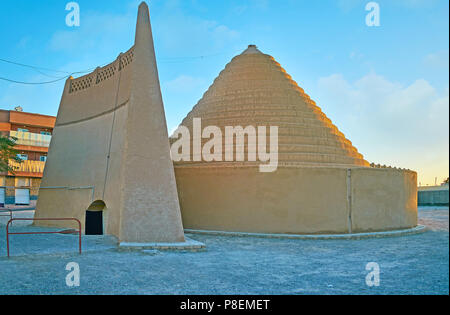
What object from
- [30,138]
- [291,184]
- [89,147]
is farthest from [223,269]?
[30,138]

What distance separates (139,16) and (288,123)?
744 cm

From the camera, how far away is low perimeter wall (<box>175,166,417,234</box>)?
14086mm

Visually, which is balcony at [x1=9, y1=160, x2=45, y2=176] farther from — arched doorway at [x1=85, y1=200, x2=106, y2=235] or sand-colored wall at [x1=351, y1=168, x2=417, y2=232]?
sand-colored wall at [x1=351, y1=168, x2=417, y2=232]

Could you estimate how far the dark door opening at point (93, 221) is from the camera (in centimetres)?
1288

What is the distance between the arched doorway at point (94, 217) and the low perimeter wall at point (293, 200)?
365cm

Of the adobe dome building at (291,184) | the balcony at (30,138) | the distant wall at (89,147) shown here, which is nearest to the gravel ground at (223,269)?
the distant wall at (89,147)

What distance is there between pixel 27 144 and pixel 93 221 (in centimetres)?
2790

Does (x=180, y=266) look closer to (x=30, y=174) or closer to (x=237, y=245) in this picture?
(x=237, y=245)

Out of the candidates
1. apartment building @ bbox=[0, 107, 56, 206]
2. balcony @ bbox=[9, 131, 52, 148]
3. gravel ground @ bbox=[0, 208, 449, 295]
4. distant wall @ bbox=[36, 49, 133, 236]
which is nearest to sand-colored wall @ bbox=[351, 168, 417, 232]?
gravel ground @ bbox=[0, 208, 449, 295]

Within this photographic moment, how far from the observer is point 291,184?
14156 mm

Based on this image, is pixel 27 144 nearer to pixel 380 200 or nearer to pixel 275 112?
pixel 275 112

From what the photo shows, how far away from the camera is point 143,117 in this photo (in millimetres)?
11273

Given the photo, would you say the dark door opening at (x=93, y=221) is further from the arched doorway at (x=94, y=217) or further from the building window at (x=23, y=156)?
the building window at (x=23, y=156)
